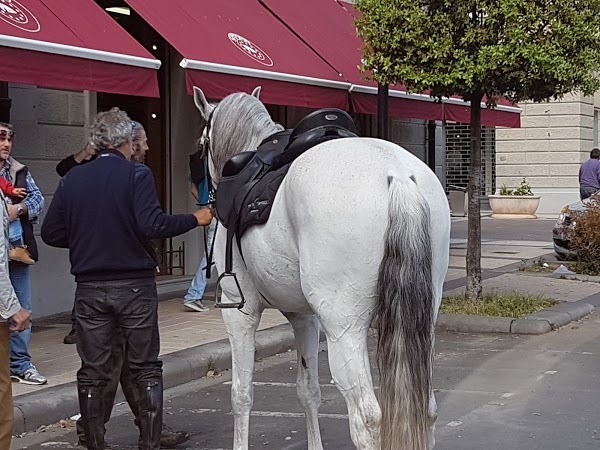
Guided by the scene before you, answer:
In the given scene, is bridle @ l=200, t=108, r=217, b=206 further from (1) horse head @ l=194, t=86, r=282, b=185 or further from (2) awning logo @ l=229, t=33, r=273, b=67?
(2) awning logo @ l=229, t=33, r=273, b=67

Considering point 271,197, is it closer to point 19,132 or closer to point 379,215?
point 379,215

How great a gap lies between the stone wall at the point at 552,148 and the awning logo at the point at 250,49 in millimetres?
19898

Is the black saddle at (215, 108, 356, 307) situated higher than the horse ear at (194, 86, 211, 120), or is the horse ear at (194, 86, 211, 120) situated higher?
the horse ear at (194, 86, 211, 120)

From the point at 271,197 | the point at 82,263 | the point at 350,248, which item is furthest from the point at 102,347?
the point at 350,248

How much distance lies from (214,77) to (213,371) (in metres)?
2.80

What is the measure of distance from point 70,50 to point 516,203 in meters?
22.2

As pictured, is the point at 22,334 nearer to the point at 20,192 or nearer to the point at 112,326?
the point at 20,192

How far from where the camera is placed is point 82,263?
5.24 metres

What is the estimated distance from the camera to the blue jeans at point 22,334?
7219 millimetres

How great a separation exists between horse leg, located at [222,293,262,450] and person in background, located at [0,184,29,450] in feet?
3.57

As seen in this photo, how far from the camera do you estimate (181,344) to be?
890 centimetres

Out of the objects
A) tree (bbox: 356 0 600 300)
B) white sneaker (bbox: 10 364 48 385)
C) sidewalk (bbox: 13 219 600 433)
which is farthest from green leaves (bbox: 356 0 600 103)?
white sneaker (bbox: 10 364 48 385)

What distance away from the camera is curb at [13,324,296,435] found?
6.58 metres

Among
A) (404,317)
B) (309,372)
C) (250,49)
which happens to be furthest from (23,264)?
(250,49)
